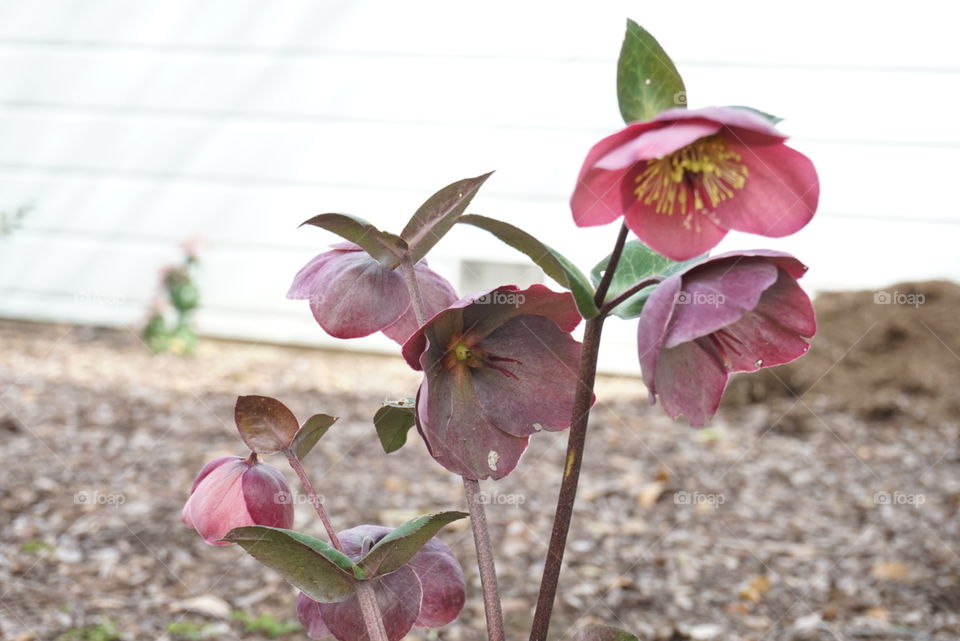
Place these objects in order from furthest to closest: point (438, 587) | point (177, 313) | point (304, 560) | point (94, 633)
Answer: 1. point (177, 313)
2. point (94, 633)
3. point (438, 587)
4. point (304, 560)

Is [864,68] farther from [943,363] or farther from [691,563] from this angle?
[691,563]

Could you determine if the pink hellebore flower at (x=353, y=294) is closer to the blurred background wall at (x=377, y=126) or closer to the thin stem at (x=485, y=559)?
the thin stem at (x=485, y=559)

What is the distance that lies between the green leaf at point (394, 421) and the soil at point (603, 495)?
3.17ft

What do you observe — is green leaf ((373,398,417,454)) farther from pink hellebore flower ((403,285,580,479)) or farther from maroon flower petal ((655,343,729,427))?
maroon flower petal ((655,343,729,427))

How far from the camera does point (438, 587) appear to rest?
0.68 m

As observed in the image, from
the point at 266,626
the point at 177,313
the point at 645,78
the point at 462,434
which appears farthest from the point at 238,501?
the point at 177,313

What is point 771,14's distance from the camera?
344 centimetres

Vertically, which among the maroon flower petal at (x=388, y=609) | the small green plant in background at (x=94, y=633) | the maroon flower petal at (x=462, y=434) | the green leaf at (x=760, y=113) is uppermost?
the green leaf at (x=760, y=113)

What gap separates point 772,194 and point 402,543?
29 centimetres

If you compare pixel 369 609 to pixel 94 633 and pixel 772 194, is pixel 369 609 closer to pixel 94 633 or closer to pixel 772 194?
pixel 772 194

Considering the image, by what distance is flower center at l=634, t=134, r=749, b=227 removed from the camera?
1.69ft

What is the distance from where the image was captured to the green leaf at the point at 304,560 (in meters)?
0.55

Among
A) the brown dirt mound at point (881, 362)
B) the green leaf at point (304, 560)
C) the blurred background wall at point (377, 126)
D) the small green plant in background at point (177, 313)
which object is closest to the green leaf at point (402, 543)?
the green leaf at point (304, 560)

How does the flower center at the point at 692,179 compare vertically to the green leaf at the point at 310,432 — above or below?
above
